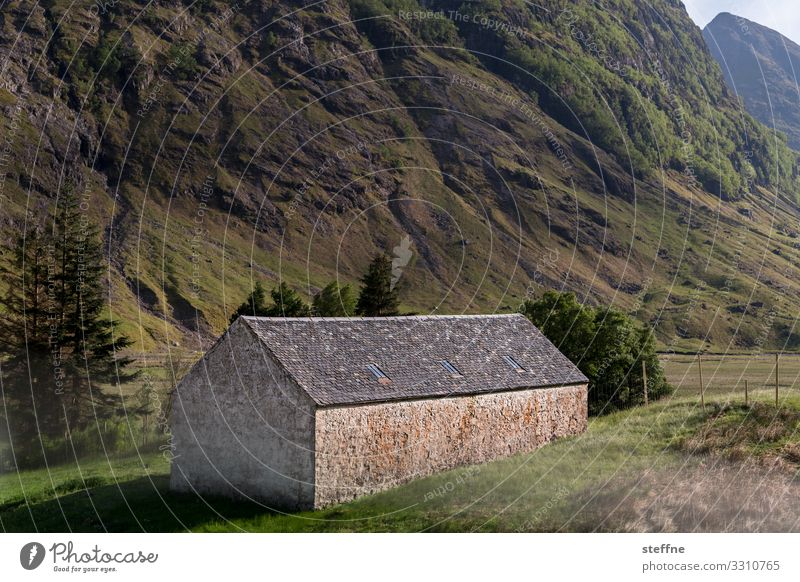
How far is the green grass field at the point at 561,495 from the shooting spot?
26.2 metres

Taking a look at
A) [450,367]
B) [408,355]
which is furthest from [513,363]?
[408,355]

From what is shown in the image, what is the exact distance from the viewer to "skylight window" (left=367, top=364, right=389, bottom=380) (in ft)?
120

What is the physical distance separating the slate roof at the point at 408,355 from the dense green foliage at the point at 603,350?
10.4 metres

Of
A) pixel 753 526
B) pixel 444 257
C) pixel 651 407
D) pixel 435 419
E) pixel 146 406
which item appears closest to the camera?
pixel 753 526

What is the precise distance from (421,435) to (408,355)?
405 centimetres

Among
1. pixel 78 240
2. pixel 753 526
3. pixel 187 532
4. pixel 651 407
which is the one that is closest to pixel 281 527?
pixel 187 532

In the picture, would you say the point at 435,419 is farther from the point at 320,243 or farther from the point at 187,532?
the point at 320,243

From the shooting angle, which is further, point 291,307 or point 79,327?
point 291,307

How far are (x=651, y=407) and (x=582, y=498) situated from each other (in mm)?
20153

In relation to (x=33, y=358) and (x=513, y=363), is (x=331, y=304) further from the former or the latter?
(x=513, y=363)

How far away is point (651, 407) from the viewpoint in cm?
4678

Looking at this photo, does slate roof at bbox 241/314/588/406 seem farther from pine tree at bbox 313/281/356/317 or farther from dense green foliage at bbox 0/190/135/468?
pine tree at bbox 313/281/356/317

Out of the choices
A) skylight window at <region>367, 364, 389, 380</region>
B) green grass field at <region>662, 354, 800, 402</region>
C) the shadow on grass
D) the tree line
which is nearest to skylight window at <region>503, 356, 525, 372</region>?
skylight window at <region>367, 364, 389, 380</region>

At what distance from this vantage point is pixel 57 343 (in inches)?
2170
